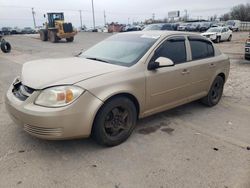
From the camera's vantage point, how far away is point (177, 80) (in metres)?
4.34

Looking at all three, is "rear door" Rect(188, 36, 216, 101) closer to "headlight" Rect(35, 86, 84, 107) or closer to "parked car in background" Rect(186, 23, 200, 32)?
"headlight" Rect(35, 86, 84, 107)

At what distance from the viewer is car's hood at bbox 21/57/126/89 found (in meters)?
3.20

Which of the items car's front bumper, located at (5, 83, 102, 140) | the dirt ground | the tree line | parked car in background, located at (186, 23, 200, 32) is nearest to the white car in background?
parked car in background, located at (186, 23, 200, 32)

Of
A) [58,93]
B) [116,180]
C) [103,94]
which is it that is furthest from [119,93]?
[116,180]

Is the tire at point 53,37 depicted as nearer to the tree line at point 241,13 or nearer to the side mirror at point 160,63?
the side mirror at point 160,63

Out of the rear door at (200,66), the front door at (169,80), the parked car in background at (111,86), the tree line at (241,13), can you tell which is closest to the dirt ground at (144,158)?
the parked car in background at (111,86)

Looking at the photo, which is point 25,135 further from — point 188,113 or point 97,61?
point 188,113

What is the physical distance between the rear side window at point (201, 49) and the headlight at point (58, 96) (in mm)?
2561

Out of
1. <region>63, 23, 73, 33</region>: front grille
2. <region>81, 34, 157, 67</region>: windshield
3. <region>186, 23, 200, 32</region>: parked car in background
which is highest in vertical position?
<region>81, 34, 157, 67</region>: windshield

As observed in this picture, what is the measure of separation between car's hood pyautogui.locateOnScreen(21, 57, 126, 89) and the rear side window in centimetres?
178

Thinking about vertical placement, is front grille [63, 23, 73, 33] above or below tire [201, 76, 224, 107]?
above

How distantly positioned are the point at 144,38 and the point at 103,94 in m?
1.50

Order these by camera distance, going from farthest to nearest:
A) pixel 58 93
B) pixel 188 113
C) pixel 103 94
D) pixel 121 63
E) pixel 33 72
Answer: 1. pixel 188 113
2. pixel 121 63
3. pixel 33 72
4. pixel 103 94
5. pixel 58 93

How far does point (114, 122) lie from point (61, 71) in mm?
1004
